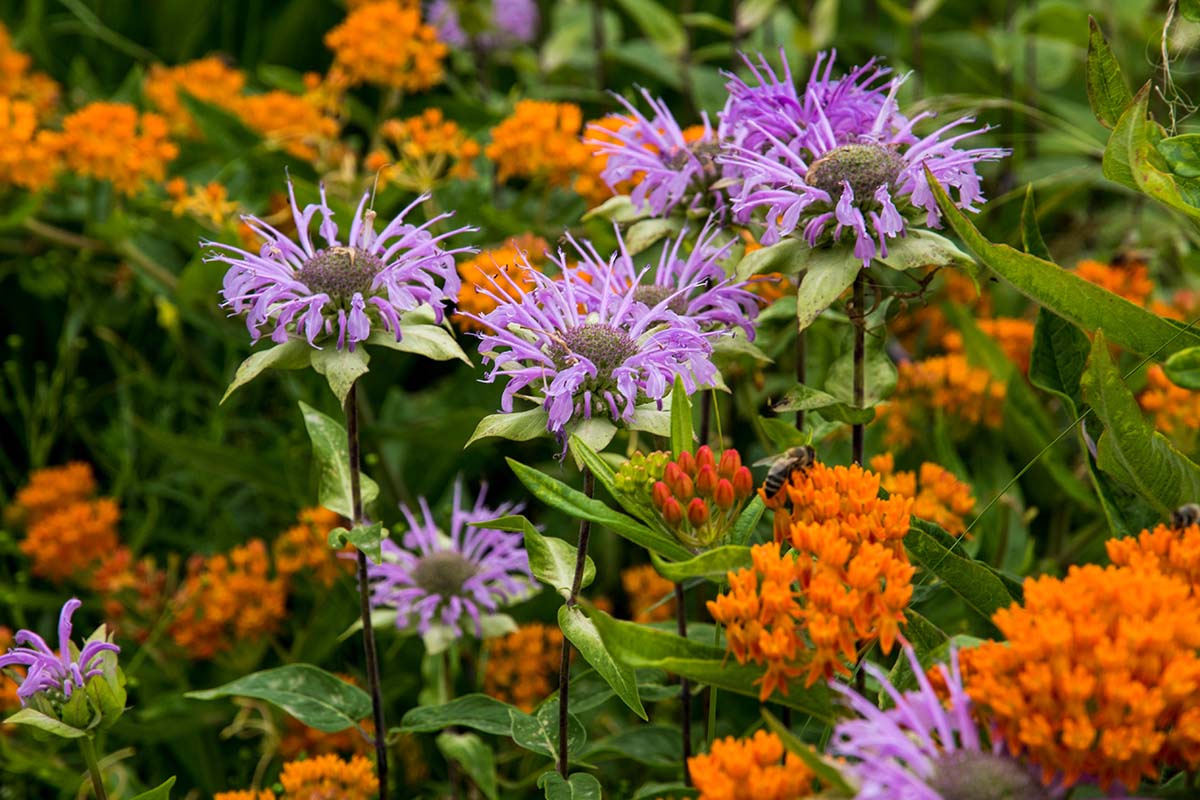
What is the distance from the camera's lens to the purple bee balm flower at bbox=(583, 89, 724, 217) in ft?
4.63

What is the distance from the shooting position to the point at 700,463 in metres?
1.01

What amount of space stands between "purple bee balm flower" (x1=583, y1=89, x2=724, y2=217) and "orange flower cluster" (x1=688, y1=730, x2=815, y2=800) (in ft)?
2.41

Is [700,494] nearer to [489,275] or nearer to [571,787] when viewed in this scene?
[571,787]

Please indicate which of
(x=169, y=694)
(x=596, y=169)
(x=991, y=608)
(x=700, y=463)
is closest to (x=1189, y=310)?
(x=596, y=169)

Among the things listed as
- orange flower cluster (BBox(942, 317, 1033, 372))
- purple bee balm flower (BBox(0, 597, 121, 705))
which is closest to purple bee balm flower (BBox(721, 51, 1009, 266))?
orange flower cluster (BBox(942, 317, 1033, 372))

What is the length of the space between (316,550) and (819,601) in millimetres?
1074

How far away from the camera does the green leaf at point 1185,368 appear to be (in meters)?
0.92

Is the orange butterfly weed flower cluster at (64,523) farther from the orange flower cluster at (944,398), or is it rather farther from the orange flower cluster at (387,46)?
the orange flower cluster at (944,398)

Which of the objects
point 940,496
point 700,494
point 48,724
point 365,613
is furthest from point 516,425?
point 940,496

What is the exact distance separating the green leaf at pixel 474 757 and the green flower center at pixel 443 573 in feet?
0.71

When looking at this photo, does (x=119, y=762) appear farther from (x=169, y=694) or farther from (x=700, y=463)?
(x=700, y=463)

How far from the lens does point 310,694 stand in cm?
133

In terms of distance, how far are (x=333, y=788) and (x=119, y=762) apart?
0.68m

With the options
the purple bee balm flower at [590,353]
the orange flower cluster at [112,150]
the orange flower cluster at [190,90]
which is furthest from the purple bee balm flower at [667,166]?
the orange flower cluster at [190,90]
